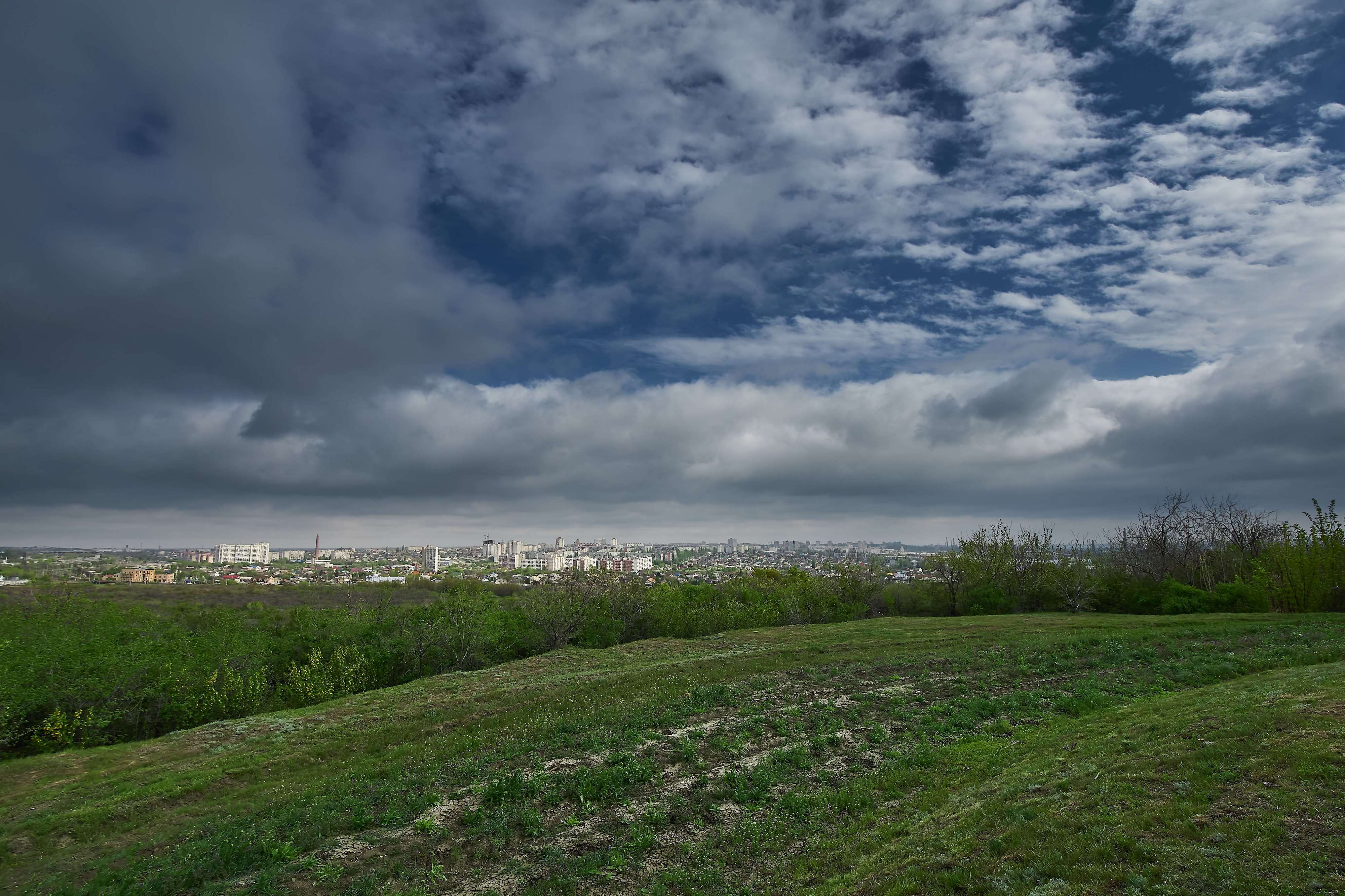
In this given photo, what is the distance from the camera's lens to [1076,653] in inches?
1170

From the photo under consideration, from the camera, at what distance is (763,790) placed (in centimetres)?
1495

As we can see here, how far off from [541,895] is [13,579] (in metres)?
117

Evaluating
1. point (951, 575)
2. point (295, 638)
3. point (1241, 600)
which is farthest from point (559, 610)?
point (1241, 600)

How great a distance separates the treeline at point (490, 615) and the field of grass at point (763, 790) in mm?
11093

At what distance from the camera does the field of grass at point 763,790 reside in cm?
912

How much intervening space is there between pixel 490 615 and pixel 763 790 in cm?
5449

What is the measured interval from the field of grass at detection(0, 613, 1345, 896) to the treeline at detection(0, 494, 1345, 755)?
11.1 meters

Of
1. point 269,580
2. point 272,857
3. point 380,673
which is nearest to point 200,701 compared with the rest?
point 380,673

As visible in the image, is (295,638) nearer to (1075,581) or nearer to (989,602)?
(989,602)

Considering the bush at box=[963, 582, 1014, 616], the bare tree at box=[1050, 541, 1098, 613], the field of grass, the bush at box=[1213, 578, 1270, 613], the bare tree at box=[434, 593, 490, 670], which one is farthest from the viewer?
the bush at box=[963, 582, 1014, 616]

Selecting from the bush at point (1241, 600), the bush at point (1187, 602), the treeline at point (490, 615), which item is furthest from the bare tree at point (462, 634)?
the bush at point (1241, 600)

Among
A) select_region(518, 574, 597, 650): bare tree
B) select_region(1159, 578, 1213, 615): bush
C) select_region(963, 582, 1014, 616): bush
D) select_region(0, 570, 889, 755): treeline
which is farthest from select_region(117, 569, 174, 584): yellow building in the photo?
select_region(1159, 578, 1213, 615): bush

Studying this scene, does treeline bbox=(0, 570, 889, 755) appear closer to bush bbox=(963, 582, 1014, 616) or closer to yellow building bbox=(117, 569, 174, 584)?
bush bbox=(963, 582, 1014, 616)

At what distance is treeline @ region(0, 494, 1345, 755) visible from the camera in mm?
34219
